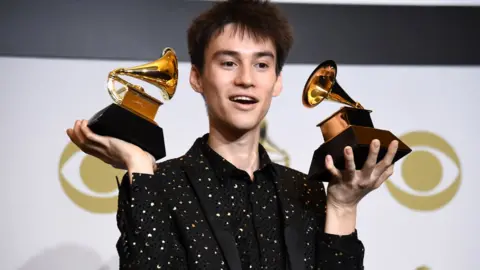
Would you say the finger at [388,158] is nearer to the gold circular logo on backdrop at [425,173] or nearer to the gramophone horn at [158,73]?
the gramophone horn at [158,73]

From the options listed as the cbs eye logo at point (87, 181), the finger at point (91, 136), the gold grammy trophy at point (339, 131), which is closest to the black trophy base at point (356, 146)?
the gold grammy trophy at point (339, 131)

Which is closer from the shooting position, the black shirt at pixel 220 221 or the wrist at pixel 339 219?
the black shirt at pixel 220 221

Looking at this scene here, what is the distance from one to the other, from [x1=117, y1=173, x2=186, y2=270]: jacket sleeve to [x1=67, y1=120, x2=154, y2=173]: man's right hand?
0.03 meters

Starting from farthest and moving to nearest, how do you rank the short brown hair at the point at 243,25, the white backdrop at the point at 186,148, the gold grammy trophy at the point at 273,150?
the gold grammy trophy at the point at 273,150 < the white backdrop at the point at 186,148 < the short brown hair at the point at 243,25

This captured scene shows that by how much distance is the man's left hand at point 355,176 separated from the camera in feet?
5.42

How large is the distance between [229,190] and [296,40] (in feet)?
4.25

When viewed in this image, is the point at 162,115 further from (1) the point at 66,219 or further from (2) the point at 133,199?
(2) the point at 133,199

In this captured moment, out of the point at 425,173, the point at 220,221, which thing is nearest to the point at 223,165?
the point at 220,221

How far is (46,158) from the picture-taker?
8.83 feet

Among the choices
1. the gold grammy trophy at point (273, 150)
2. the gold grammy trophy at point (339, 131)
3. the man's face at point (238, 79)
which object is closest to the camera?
the gold grammy trophy at point (339, 131)

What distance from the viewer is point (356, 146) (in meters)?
1.65

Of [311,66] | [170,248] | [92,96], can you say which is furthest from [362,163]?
[92,96]

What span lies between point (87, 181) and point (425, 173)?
1479mm

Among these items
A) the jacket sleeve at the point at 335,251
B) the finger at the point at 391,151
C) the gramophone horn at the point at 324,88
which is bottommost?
the jacket sleeve at the point at 335,251
